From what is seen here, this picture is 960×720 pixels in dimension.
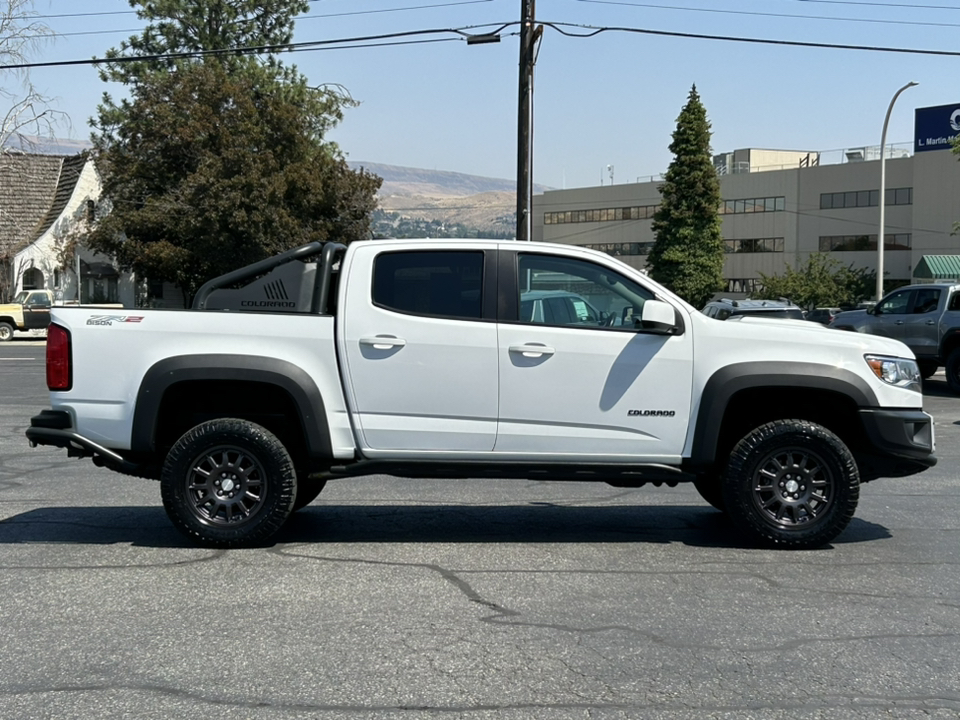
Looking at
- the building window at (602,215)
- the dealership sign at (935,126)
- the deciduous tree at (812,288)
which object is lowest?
the deciduous tree at (812,288)

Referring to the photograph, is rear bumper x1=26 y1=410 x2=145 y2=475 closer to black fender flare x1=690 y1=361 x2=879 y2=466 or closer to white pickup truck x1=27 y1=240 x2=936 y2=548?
white pickup truck x1=27 y1=240 x2=936 y2=548

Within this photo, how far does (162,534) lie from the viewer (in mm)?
7781

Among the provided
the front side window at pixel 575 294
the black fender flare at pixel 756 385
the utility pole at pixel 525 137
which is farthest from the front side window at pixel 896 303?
the front side window at pixel 575 294

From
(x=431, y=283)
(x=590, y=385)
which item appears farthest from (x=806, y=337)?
(x=431, y=283)

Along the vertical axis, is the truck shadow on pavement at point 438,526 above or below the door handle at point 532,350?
below

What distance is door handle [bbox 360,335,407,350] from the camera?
718cm

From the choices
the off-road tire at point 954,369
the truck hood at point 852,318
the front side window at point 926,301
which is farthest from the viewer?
the truck hood at point 852,318

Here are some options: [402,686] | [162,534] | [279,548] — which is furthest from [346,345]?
[402,686]

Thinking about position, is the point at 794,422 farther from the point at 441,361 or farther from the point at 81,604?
the point at 81,604

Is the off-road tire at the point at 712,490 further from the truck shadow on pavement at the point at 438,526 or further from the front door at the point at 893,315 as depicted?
the front door at the point at 893,315

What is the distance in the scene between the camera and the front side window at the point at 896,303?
69.0 ft

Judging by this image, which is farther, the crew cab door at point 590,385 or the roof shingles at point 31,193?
the roof shingles at point 31,193

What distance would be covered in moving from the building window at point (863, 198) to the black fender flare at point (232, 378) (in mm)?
72492

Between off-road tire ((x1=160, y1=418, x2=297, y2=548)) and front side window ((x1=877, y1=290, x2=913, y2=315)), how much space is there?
16.6 meters
